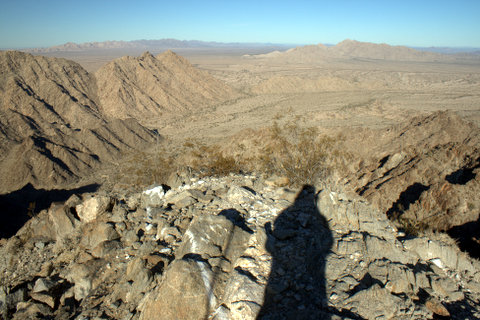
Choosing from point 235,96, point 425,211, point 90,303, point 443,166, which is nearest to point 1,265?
point 90,303

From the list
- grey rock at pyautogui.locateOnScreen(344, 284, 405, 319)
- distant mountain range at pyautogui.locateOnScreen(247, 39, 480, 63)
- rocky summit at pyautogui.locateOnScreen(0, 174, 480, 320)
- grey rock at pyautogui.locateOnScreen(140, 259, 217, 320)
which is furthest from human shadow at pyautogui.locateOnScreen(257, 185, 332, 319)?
distant mountain range at pyautogui.locateOnScreen(247, 39, 480, 63)

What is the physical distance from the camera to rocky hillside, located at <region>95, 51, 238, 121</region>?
32562mm

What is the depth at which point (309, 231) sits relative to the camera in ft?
17.5

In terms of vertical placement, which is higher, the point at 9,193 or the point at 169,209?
the point at 169,209

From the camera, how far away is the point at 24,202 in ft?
49.9

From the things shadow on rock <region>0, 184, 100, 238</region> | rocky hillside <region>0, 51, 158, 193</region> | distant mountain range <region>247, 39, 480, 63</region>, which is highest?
distant mountain range <region>247, 39, 480, 63</region>

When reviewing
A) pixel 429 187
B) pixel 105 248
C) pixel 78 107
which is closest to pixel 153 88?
Answer: pixel 78 107

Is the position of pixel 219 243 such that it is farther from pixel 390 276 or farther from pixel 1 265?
pixel 1 265

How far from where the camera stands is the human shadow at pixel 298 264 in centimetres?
369

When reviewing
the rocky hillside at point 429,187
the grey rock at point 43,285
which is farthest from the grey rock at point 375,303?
the grey rock at point 43,285

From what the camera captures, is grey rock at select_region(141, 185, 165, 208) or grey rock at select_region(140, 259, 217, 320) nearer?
Answer: grey rock at select_region(140, 259, 217, 320)

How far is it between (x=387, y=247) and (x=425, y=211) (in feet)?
6.84

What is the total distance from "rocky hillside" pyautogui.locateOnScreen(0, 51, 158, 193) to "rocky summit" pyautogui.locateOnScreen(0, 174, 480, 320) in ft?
39.7

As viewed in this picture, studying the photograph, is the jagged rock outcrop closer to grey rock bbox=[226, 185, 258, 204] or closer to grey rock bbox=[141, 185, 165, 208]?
grey rock bbox=[226, 185, 258, 204]
